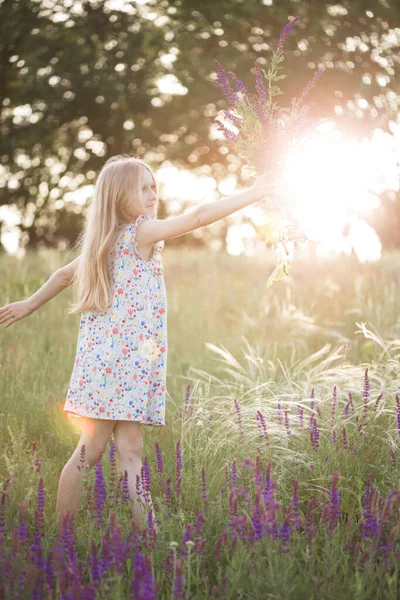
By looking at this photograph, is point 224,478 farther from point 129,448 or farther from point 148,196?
point 148,196

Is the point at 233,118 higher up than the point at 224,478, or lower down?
higher up

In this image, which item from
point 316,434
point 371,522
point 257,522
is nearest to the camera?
point 257,522

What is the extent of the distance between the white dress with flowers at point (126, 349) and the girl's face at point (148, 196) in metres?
0.11

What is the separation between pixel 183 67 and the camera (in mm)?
9727

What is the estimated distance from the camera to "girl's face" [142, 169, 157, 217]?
317 centimetres

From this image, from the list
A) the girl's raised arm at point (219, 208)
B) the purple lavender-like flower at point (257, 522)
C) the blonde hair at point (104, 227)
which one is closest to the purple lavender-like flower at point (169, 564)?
the purple lavender-like flower at point (257, 522)

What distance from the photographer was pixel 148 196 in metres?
3.18

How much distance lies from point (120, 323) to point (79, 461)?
0.62 m

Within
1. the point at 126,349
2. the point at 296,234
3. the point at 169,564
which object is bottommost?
the point at 169,564

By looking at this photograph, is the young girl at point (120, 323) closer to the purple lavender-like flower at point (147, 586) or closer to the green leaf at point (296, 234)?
the green leaf at point (296, 234)

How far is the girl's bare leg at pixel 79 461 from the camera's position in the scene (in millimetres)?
2980

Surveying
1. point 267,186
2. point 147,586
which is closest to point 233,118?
point 267,186

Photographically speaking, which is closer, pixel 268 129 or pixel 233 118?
pixel 268 129

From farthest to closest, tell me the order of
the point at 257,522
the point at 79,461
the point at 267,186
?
the point at 79,461 < the point at 267,186 < the point at 257,522
